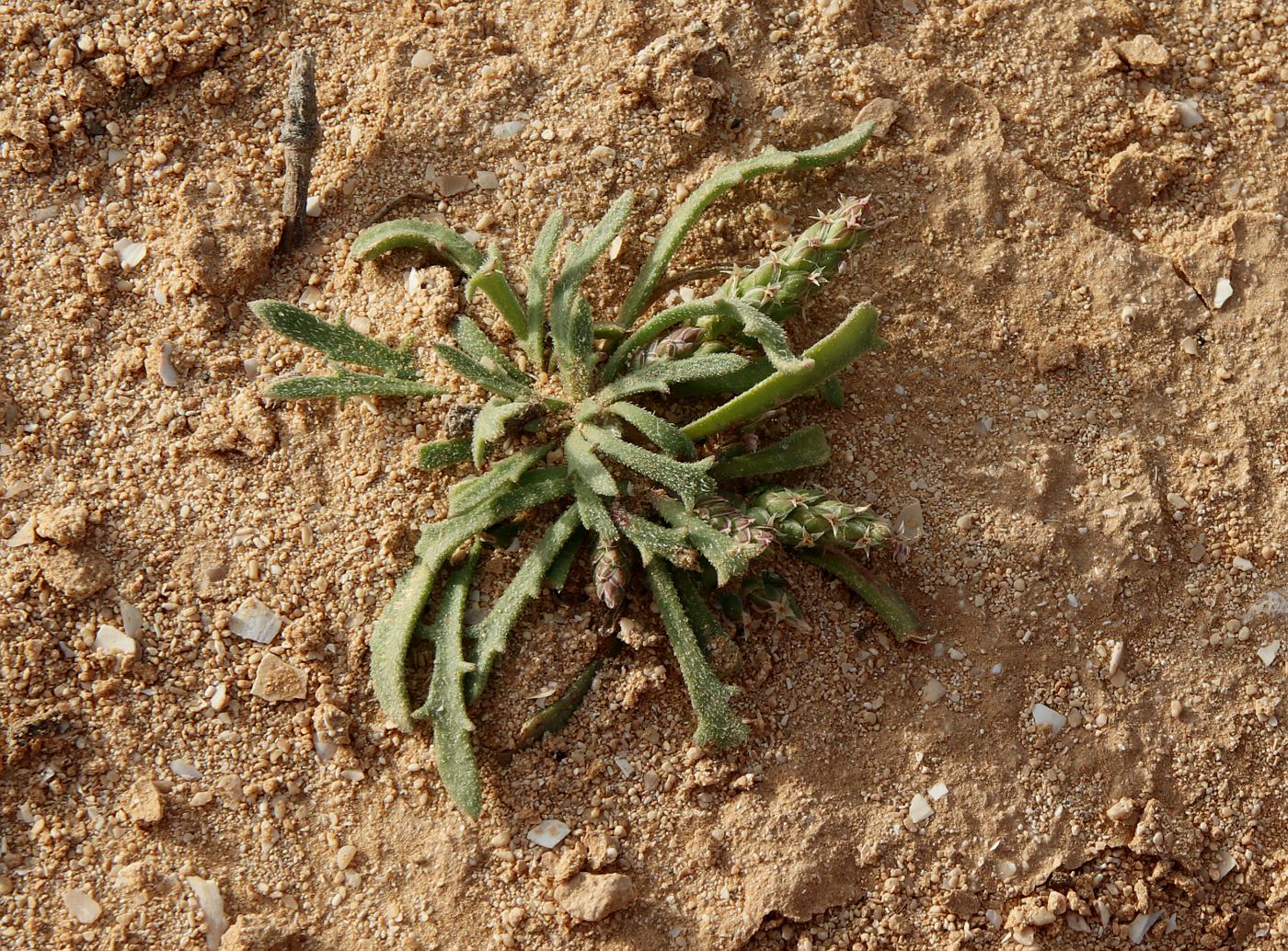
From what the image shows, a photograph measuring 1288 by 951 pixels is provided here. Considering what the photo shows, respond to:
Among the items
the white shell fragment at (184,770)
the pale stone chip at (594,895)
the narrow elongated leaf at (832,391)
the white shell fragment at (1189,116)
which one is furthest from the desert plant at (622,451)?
the white shell fragment at (1189,116)

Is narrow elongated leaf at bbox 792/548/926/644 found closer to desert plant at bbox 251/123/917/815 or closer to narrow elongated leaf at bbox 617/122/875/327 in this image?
desert plant at bbox 251/123/917/815

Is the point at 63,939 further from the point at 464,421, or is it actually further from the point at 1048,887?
the point at 1048,887

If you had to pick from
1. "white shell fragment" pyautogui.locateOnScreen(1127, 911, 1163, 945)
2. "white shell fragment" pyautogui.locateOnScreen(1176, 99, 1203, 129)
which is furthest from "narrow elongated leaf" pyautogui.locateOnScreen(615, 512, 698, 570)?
"white shell fragment" pyautogui.locateOnScreen(1176, 99, 1203, 129)

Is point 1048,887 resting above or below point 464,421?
below

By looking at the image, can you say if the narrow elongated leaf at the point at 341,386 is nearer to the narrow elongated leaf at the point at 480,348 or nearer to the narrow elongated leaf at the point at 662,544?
the narrow elongated leaf at the point at 480,348

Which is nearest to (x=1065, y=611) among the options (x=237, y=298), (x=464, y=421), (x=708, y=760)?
(x=708, y=760)
